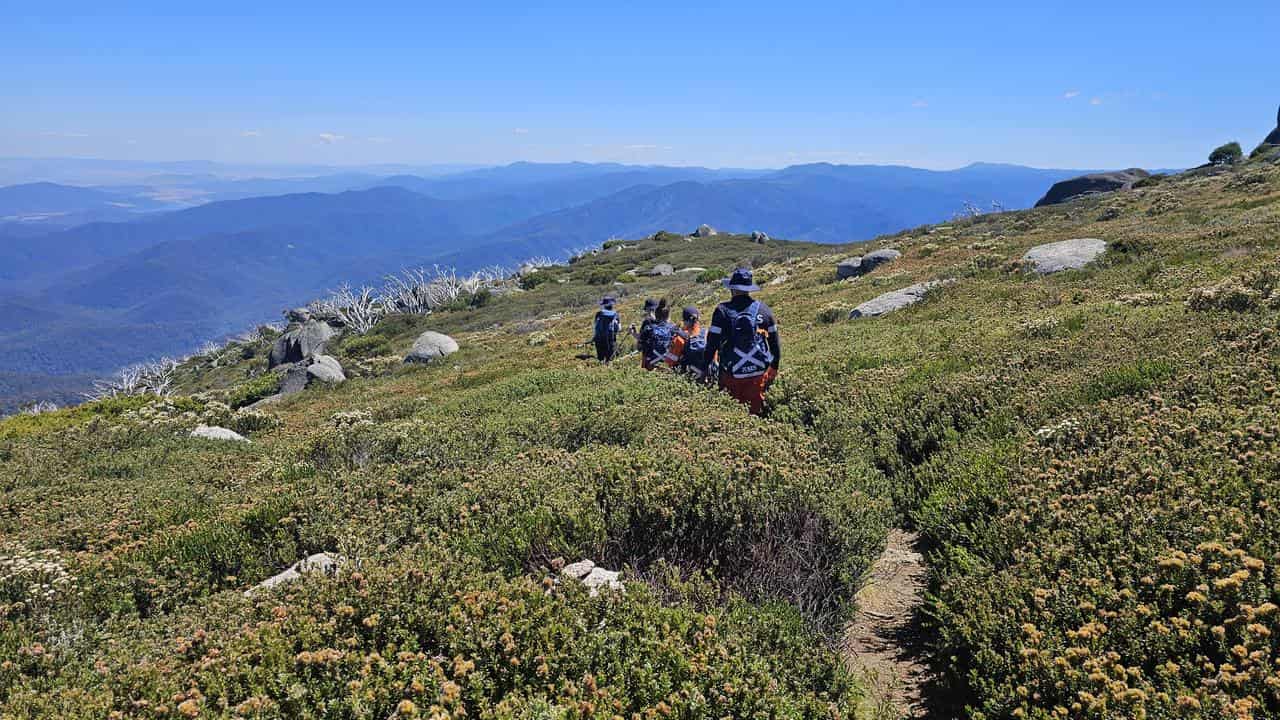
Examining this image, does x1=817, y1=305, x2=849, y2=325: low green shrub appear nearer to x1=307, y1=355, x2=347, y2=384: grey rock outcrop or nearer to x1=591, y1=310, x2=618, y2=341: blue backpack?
x1=591, y1=310, x2=618, y2=341: blue backpack

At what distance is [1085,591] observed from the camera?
3213mm

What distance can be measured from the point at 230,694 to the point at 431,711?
0.95m

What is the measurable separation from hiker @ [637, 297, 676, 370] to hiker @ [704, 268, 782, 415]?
369 cm

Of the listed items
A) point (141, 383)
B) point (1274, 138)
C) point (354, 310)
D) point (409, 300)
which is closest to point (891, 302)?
point (354, 310)

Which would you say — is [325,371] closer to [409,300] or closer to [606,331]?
[606,331]

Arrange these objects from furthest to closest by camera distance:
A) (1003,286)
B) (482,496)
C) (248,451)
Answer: (1003,286), (248,451), (482,496)

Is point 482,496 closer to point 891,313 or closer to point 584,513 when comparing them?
point 584,513

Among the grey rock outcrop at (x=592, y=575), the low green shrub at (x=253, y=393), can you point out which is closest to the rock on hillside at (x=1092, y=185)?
the low green shrub at (x=253, y=393)

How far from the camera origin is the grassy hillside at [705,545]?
2814 millimetres

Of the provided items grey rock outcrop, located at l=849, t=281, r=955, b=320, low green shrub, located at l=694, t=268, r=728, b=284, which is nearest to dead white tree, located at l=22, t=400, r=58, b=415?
grey rock outcrop, located at l=849, t=281, r=955, b=320

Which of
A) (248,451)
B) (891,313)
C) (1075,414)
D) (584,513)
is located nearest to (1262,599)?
(1075,414)

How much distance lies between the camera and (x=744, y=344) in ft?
26.4

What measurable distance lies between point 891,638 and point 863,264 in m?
27.3

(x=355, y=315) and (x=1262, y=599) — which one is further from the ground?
(x=1262, y=599)
